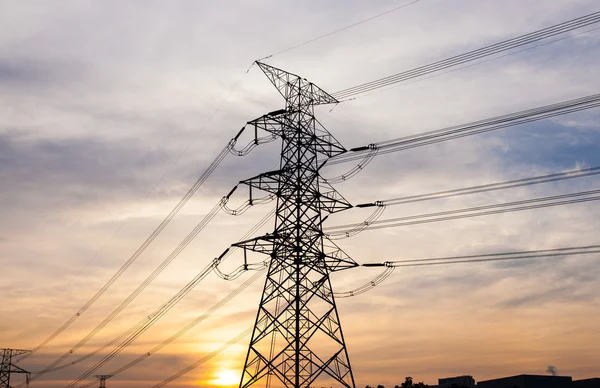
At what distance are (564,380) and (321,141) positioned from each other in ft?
328

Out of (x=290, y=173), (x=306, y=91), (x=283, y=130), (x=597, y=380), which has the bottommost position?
(x=597, y=380)

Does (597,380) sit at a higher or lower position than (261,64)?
lower

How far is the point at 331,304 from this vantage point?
1805 inches

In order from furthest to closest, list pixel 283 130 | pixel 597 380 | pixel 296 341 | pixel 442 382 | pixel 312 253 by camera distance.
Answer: pixel 442 382, pixel 597 380, pixel 283 130, pixel 312 253, pixel 296 341

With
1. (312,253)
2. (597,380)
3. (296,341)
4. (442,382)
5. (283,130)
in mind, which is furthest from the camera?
(442,382)

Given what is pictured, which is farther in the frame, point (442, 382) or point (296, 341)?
point (442, 382)

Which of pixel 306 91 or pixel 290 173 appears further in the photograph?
pixel 306 91

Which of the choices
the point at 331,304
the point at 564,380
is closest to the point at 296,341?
the point at 331,304

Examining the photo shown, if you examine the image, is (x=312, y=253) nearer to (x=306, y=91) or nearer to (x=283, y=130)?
(x=283, y=130)

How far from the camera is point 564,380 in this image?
127375 millimetres

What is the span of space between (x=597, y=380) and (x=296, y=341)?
335ft

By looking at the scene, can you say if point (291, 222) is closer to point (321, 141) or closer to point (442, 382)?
point (321, 141)

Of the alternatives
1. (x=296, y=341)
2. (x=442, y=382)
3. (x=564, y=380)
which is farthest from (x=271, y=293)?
(x=442, y=382)

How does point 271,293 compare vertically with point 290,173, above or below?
below
